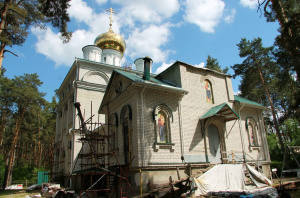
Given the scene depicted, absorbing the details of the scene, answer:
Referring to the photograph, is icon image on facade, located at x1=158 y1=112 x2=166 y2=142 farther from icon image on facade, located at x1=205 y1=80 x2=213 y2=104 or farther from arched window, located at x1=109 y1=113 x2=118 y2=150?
icon image on facade, located at x1=205 y1=80 x2=213 y2=104

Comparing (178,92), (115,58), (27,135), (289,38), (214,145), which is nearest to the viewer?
(289,38)

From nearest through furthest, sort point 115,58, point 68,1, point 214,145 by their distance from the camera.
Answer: point 68,1, point 214,145, point 115,58

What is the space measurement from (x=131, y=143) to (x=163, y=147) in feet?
5.18

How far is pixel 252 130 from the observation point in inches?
603

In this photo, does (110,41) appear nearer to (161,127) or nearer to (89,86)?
(89,86)

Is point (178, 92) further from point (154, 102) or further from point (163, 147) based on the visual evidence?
point (163, 147)

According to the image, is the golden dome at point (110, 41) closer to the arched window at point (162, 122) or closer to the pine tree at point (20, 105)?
the pine tree at point (20, 105)

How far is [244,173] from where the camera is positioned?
11422 millimetres

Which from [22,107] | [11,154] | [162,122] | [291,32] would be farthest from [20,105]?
[291,32]

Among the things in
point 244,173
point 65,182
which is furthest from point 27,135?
point 244,173

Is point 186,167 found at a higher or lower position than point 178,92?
lower

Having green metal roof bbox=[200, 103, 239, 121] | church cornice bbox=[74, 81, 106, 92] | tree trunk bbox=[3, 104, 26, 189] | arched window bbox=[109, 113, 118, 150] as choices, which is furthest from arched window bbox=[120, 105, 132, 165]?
tree trunk bbox=[3, 104, 26, 189]

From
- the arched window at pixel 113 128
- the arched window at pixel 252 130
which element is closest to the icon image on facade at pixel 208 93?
the arched window at pixel 252 130

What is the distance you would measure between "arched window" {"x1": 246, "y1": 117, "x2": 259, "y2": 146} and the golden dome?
16259 mm
